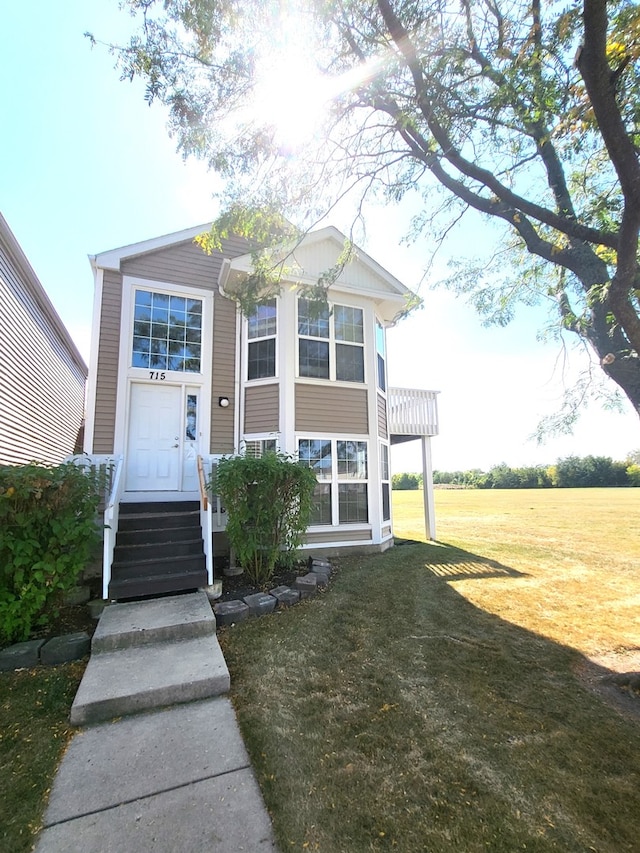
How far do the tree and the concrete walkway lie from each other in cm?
423

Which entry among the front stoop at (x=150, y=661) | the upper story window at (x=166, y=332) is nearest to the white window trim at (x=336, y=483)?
the upper story window at (x=166, y=332)

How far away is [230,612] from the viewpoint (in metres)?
4.44

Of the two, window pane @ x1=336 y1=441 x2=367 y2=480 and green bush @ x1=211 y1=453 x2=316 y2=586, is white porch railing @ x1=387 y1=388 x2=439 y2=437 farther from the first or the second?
green bush @ x1=211 y1=453 x2=316 y2=586

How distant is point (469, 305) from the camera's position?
637cm

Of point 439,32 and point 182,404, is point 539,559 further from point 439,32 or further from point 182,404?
point 439,32

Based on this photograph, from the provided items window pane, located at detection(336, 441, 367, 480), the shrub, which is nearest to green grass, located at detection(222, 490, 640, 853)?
window pane, located at detection(336, 441, 367, 480)

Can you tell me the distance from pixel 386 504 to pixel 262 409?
12.2ft

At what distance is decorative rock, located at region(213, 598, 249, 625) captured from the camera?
173 inches

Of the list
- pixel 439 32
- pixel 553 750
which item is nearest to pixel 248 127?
pixel 439 32

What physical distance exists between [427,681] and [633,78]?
17.6ft

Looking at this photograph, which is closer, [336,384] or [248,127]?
[248,127]

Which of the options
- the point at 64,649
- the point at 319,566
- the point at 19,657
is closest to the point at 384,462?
the point at 319,566

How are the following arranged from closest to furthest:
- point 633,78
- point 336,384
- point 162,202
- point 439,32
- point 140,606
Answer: point 633,78 → point 439,32 → point 140,606 → point 162,202 → point 336,384

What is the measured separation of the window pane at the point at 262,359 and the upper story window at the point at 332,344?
0.55m
